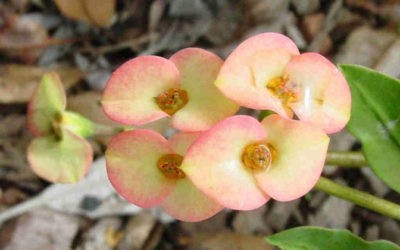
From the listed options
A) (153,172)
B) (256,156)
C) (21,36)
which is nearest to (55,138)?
(153,172)

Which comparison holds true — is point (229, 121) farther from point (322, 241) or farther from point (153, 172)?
point (322, 241)

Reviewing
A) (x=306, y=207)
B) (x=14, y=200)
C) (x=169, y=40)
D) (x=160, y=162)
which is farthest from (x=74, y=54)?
(x=160, y=162)

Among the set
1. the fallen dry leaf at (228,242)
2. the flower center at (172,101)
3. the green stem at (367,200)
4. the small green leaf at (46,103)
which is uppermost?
the flower center at (172,101)

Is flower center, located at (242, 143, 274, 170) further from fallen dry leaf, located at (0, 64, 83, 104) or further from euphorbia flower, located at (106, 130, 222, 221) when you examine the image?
fallen dry leaf, located at (0, 64, 83, 104)

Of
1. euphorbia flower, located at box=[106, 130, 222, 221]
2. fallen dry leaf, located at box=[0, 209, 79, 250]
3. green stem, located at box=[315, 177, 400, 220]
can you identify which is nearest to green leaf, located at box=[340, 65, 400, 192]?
green stem, located at box=[315, 177, 400, 220]

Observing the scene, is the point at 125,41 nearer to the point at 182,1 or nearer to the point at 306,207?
the point at 182,1

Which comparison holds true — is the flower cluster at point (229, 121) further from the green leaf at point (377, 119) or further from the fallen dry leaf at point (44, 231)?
the fallen dry leaf at point (44, 231)

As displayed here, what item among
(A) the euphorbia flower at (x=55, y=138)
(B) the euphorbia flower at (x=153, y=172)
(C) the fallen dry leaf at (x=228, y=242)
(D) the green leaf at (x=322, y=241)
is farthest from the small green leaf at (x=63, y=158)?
(C) the fallen dry leaf at (x=228, y=242)
